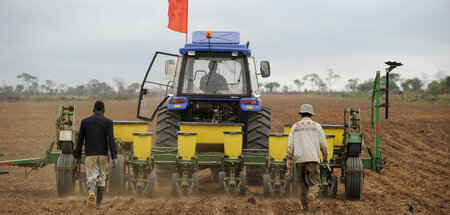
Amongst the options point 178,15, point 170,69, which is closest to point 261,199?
point 170,69

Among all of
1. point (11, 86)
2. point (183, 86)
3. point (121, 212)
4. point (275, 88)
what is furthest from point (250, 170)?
point (275, 88)

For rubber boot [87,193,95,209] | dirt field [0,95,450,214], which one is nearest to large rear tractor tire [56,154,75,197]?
dirt field [0,95,450,214]

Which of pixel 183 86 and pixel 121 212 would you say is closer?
pixel 121 212

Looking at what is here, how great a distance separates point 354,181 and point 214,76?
10.8 feet

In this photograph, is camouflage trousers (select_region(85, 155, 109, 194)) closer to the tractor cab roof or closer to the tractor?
the tractor

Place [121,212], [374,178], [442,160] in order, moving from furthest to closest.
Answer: [442,160], [374,178], [121,212]

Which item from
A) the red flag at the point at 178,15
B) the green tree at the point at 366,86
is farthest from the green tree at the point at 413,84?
the red flag at the point at 178,15

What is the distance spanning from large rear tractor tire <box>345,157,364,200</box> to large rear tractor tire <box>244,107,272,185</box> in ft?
5.35

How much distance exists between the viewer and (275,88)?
456 ft

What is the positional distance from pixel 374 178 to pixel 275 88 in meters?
129

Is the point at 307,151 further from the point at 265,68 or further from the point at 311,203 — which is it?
the point at 265,68

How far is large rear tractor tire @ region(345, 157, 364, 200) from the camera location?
26.2ft

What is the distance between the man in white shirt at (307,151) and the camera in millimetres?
7043

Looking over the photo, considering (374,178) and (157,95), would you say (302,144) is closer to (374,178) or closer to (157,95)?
(157,95)
